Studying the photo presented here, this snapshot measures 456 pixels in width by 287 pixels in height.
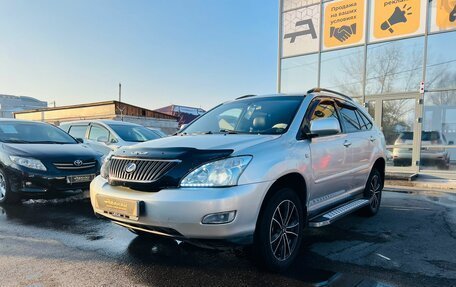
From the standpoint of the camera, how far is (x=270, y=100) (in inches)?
181

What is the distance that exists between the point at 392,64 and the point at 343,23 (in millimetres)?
2358

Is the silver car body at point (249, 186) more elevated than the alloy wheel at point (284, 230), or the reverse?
the silver car body at point (249, 186)

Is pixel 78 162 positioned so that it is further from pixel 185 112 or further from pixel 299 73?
pixel 185 112

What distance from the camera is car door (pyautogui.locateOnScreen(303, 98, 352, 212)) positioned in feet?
13.2

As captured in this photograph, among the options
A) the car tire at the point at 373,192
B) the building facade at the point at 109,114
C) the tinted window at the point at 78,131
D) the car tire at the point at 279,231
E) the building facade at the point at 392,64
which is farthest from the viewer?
the building facade at the point at 109,114

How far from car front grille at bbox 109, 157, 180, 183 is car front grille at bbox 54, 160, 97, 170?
2.95 m

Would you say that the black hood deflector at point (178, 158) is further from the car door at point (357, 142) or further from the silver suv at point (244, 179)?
the car door at point (357, 142)

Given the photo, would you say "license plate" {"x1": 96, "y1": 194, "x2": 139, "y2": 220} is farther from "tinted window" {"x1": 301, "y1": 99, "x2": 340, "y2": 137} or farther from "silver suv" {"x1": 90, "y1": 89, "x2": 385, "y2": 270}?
"tinted window" {"x1": 301, "y1": 99, "x2": 340, "y2": 137}

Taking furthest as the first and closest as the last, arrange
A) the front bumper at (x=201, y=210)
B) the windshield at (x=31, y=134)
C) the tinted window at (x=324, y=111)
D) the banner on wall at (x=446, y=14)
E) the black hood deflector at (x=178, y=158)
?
the banner on wall at (x=446, y=14), the windshield at (x=31, y=134), the tinted window at (x=324, y=111), the black hood deflector at (x=178, y=158), the front bumper at (x=201, y=210)

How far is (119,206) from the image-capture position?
3305mm

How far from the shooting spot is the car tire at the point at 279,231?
10.5 feet

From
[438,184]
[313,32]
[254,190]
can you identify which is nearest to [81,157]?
[254,190]

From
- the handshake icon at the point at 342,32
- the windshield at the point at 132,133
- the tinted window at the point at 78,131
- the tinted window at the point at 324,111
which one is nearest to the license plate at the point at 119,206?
the tinted window at the point at 324,111

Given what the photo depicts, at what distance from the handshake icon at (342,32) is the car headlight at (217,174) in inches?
452
